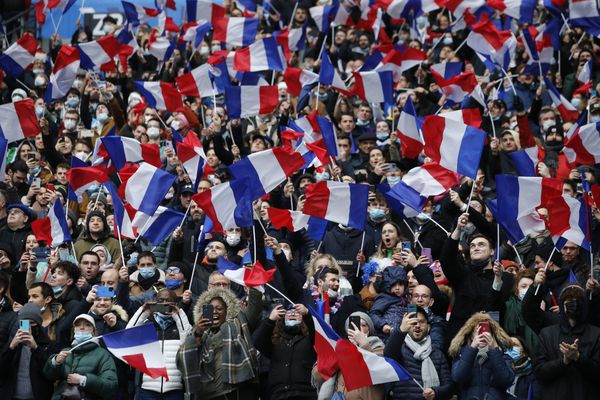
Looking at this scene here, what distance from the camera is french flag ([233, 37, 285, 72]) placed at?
21141mm

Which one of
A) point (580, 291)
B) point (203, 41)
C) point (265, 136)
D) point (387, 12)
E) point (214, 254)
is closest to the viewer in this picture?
point (580, 291)

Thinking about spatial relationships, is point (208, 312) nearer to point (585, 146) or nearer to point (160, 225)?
point (160, 225)

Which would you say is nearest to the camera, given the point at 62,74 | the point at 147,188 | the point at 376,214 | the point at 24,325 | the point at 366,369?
the point at 366,369

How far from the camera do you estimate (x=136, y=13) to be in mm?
25047

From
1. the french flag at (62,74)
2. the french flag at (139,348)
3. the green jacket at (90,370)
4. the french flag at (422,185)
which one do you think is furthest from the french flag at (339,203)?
the french flag at (62,74)

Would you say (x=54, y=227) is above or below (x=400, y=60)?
above

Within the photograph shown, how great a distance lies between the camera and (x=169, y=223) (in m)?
15.9

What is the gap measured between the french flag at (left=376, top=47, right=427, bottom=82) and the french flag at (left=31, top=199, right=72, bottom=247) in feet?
21.3

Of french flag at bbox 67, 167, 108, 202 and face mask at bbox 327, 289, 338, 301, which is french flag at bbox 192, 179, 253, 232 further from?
french flag at bbox 67, 167, 108, 202

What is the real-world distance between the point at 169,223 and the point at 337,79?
495 centimetres

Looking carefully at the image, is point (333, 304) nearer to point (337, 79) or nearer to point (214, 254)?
point (214, 254)

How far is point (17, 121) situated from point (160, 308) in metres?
6.09

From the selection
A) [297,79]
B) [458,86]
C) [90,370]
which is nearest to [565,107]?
[458,86]

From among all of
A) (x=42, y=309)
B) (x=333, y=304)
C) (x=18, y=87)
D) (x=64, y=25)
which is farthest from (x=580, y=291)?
(x=64, y=25)
